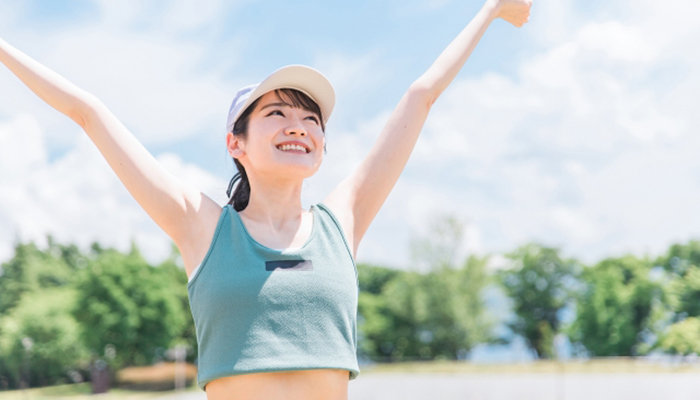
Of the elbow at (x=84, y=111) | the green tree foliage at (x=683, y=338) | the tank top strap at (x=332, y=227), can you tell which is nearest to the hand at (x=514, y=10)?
the tank top strap at (x=332, y=227)

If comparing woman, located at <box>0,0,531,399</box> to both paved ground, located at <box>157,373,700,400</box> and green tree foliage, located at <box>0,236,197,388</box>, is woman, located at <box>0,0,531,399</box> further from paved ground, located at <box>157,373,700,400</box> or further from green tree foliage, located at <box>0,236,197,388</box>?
green tree foliage, located at <box>0,236,197,388</box>

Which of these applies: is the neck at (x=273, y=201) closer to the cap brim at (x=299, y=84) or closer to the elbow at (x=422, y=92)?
the cap brim at (x=299, y=84)

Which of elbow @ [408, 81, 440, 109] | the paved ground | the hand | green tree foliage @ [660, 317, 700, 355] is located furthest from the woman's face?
green tree foliage @ [660, 317, 700, 355]

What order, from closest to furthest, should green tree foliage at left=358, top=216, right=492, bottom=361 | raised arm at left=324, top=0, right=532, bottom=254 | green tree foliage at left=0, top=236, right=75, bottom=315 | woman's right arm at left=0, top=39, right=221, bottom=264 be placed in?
woman's right arm at left=0, top=39, right=221, bottom=264, raised arm at left=324, top=0, right=532, bottom=254, green tree foliage at left=0, top=236, right=75, bottom=315, green tree foliage at left=358, top=216, right=492, bottom=361

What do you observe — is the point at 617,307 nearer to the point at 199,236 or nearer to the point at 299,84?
the point at 299,84

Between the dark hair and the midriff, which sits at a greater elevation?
the dark hair

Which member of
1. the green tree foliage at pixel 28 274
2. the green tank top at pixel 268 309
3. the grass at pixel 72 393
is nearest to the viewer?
the green tank top at pixel 268 309

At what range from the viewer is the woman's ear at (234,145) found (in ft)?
5.90

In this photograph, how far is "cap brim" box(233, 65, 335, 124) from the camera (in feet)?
5.51

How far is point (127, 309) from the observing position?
98.7 feet

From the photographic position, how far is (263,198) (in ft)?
5.73

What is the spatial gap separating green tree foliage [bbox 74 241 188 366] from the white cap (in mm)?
30376

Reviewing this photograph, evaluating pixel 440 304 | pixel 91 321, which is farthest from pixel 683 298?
pixel 91 321

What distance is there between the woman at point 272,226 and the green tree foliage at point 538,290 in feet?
133
